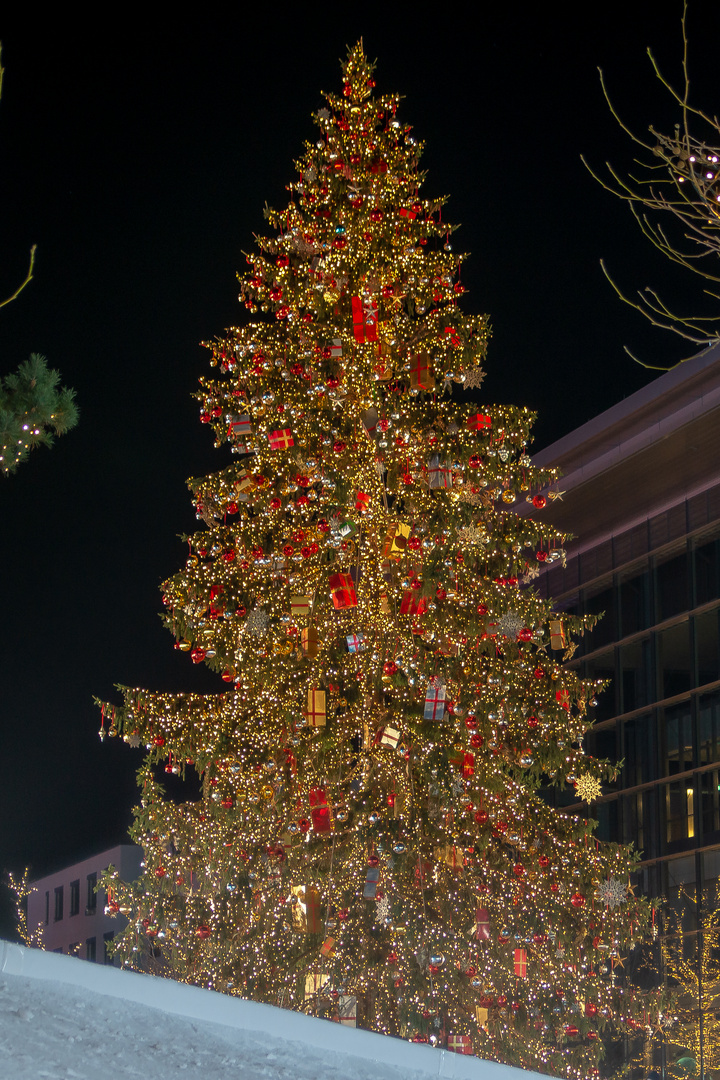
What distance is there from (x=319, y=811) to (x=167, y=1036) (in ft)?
19.4

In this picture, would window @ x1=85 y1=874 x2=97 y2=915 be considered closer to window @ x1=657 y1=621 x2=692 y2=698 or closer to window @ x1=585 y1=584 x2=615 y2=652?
window @ x1=585 y1=584 x2=615 y2=652

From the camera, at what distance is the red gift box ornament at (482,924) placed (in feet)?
32.2

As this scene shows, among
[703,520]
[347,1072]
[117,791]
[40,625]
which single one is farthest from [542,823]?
[117,791]

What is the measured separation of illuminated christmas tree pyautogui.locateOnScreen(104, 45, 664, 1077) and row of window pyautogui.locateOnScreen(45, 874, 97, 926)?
49.4 meters

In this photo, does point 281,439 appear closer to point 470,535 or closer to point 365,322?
point 365,322

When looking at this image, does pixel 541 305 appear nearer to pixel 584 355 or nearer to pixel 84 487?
pixel 584 355

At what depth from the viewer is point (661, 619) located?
66.6ft

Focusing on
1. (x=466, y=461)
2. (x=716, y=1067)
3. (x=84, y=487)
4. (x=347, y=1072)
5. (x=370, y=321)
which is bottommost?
(x=716, y=1067)

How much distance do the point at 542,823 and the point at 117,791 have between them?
28044mm

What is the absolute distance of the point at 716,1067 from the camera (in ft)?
55.7

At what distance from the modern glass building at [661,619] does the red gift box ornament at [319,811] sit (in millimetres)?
9268

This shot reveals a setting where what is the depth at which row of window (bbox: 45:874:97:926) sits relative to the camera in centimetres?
5806

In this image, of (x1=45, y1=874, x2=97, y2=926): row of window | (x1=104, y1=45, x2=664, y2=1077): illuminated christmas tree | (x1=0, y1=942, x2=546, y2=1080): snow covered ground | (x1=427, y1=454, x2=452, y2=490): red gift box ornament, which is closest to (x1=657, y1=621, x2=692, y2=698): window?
(x1=104, y1=45, x2=664, y2=1077): illuminated christmas tree

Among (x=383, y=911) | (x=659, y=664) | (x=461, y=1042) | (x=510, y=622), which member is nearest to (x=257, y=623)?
(x=510, y=622)
